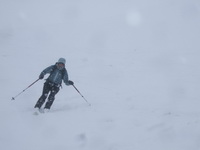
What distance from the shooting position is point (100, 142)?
8461mm

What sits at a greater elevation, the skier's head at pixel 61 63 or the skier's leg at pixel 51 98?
the skier's head at pixel 61 63

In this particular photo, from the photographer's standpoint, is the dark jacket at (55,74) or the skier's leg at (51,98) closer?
the skier's leg at (51,98)

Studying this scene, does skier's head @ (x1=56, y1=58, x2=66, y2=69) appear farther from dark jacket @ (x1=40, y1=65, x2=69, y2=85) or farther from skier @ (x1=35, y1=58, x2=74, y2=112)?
dark jacket @ (x1=40, y1=65, x2=69, y2=85)

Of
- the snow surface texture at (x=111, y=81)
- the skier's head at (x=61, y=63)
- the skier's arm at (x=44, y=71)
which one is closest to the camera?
the snow surface texture at (x=111, y=81)

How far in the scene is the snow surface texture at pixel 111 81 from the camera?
8.77 meters

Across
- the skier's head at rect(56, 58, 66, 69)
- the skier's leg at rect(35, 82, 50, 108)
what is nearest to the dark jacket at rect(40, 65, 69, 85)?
the skier's head at rect(56, 58, 66, 69)

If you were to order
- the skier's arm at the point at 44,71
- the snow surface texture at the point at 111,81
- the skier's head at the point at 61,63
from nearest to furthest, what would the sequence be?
1. the snow surface texture at the point at 111,81
2. the skier's arm at the point at 44,71
3. the skier's head at the point at 61,63

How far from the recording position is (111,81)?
16031mm

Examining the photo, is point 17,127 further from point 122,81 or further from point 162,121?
point 122,81

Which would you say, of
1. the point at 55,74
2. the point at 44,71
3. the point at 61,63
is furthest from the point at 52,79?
the point at 61,63

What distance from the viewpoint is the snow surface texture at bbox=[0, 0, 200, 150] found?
8.77 metres

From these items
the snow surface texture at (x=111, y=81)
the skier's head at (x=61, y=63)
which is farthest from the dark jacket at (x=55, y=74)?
the snow surface texture at (x=111, y=81)

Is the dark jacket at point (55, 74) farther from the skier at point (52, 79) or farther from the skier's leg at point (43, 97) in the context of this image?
the skier's leg at point (43, 97)

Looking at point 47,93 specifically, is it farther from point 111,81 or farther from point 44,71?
point 111,81
